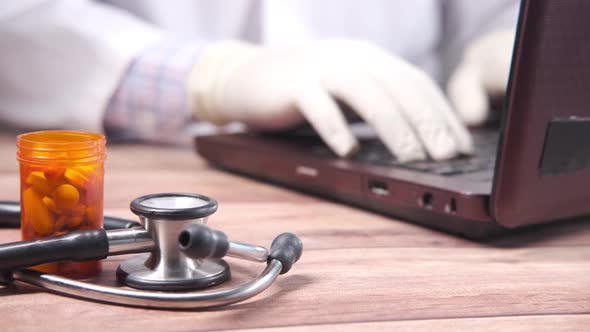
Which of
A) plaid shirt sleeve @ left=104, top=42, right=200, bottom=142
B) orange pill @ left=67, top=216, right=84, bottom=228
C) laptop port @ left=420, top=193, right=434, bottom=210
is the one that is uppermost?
orange pill @ left=67, top=216, right=84, bottom=228

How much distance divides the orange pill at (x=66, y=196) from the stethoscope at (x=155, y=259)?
0.02 metres

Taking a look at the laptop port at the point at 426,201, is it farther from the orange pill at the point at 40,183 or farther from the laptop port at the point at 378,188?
the orange pill at the point at 40,183

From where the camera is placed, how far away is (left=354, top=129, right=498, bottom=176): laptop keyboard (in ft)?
2.20

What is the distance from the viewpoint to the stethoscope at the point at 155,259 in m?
0.40

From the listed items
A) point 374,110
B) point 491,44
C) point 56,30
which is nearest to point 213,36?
point 56,30

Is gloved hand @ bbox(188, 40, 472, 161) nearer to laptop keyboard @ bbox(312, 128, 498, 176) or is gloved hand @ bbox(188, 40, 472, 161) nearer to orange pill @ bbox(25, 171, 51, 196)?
laptop keyboard @ bbox(312, 128, 498, 176)

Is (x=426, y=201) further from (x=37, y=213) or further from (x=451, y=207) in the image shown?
(x=37, y=213)

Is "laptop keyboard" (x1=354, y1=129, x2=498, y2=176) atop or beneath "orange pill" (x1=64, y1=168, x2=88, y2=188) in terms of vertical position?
beneath

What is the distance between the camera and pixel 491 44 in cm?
116

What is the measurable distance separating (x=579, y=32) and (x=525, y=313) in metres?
0.22

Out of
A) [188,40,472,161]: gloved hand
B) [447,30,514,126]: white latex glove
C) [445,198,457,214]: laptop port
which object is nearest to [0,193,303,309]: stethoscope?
[445,198,457,214]: laptop port

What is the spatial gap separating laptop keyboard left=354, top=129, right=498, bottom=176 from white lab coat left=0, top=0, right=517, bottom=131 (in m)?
0.46

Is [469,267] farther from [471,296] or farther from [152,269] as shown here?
[152,269]

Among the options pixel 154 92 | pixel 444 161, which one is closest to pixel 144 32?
pixel 154 92
